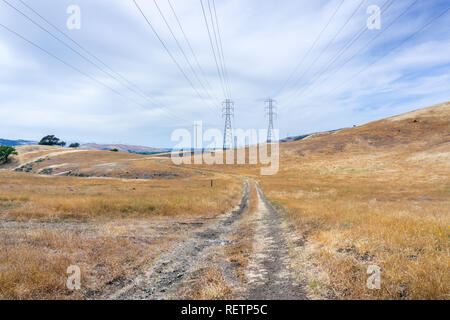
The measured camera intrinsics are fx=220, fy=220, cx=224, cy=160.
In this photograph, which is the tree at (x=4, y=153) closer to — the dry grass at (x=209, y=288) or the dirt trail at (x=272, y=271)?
the dirt trail at (x=272, y=271)

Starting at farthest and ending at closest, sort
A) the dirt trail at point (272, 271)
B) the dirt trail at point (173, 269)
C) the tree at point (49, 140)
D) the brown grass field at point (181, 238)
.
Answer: the tree at point (49, 140) < the dirt trail at point (173, 269) < the dirt trail at point (272, 271) < the brown grass field at point (181, 238)

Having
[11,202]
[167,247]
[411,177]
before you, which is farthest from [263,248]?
[411,177]

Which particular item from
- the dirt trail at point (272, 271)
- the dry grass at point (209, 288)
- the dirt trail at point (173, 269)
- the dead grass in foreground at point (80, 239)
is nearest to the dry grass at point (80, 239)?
the dead grass in foreground at point (80, 239)

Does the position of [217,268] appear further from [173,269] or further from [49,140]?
[49,140]

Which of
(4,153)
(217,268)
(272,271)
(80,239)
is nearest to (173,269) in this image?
(217,268)

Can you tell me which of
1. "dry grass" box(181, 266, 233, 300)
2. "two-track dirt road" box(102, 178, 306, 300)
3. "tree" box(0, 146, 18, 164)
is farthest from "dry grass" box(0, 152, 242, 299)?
"tree" box(0, 146, 18, 164)

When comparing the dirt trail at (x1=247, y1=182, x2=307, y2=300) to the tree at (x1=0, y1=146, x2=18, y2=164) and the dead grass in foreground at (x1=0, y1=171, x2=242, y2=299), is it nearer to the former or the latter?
the dead grass in foreground at (x1=0, y1=171, x2=242, y2=299)

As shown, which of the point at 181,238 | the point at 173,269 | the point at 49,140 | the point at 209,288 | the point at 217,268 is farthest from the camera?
the point at 49,140

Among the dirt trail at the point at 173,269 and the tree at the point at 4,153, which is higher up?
the tree at the point at 4,153

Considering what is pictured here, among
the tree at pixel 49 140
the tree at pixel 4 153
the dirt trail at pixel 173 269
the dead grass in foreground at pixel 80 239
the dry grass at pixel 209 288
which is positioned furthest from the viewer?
the tree at pixel 49 140

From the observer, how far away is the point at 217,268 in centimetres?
828

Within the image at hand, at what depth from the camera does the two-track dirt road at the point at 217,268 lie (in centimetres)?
650
